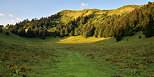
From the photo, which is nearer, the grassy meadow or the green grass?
the green grass

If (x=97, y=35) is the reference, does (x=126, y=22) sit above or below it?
above

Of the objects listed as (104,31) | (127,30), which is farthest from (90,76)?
(104,31)

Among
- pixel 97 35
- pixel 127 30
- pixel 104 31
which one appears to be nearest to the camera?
pixel 127 30

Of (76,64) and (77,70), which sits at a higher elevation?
(77,70)

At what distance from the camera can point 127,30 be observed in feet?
298

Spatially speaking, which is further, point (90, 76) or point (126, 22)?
point (126, 22)

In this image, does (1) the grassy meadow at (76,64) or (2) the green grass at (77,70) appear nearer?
(2) the green grass at (77,70)

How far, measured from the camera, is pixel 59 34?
197625 mm

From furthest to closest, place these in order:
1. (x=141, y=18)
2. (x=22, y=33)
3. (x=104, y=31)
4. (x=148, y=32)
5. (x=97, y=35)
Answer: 1. (x=22, y=33)
2. (x=97, y=35)
3. (x=104, y=31)
4. (x=141, y=18)
5. (x=148, y=32)

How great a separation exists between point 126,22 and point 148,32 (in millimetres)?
37682

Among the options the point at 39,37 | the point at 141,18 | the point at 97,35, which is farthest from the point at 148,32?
the point at 39,37

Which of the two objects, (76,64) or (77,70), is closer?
(77,70)

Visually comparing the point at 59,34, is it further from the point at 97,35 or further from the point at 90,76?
the point at 90,76

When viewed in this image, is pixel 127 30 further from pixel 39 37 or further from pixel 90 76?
pixel 39 37
